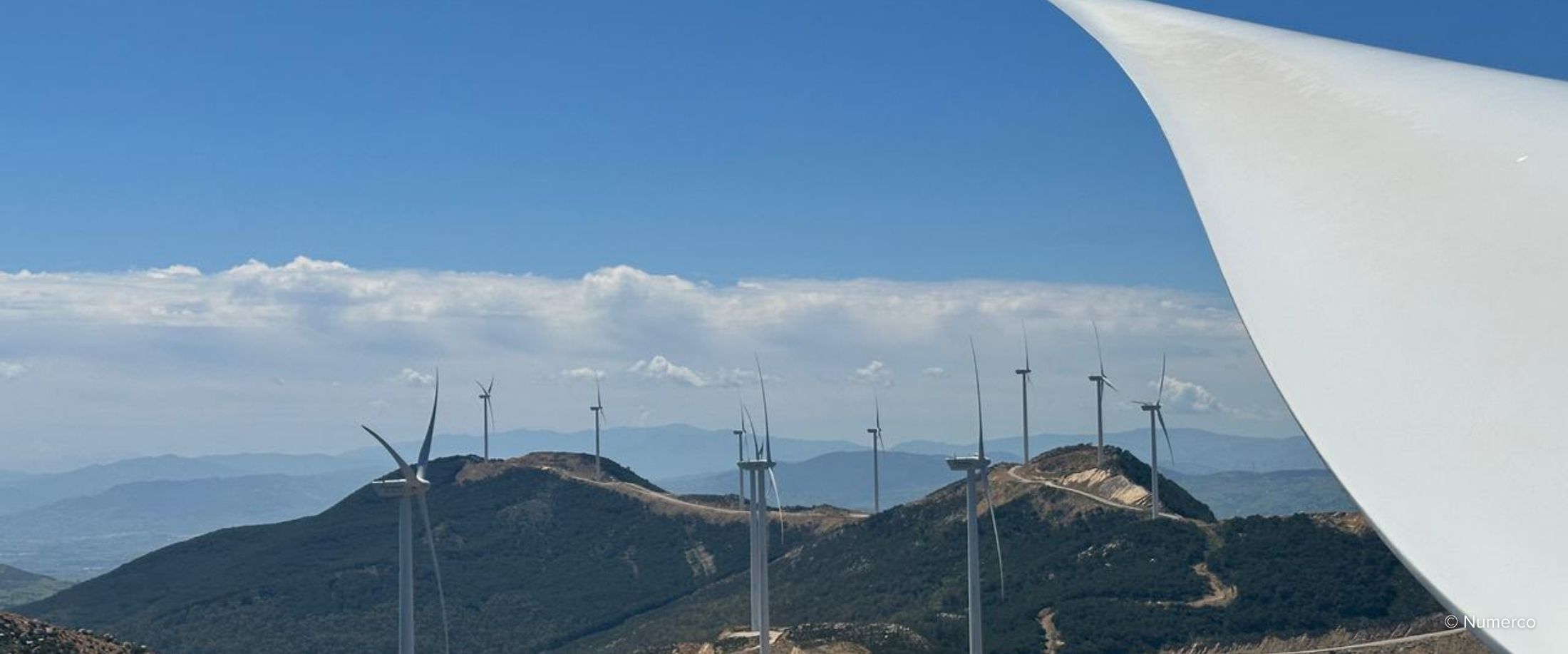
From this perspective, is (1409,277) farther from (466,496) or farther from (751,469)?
(466,496)

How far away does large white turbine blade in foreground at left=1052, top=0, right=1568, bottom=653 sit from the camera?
12.8 m

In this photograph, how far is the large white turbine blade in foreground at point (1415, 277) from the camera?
12.8 meters

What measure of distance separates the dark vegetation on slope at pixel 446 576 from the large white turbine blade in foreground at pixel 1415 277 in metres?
128

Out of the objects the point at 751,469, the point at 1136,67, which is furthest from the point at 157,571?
the point at 1136,67

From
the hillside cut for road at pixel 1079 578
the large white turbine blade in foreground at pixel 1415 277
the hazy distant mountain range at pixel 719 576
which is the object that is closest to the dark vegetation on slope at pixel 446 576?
the hazy distant mountain range at pixel 719 576

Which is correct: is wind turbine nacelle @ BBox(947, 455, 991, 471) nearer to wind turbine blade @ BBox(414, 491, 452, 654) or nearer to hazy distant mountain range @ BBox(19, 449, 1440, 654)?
hazy distant mountain range @ BBox(19, 449, 1440, 654)

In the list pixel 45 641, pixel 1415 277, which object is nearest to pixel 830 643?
pixel 45 641

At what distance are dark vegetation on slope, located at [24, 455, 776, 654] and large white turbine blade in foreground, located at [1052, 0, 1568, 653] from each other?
128m

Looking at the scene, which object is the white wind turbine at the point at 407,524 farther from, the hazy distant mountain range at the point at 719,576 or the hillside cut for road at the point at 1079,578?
the hazy distant mountain range at the point at 719,576

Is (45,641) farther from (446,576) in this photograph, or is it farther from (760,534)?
(446,576)

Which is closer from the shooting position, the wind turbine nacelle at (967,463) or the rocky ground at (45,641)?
the rocky ground at (45,641)

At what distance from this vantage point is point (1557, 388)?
1362 centimetres

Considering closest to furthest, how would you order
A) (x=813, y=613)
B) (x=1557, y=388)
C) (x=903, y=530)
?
(x=1557, y=388) < (x=813, y=613) < (x=903, y=530)

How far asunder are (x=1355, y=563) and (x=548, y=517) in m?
105
